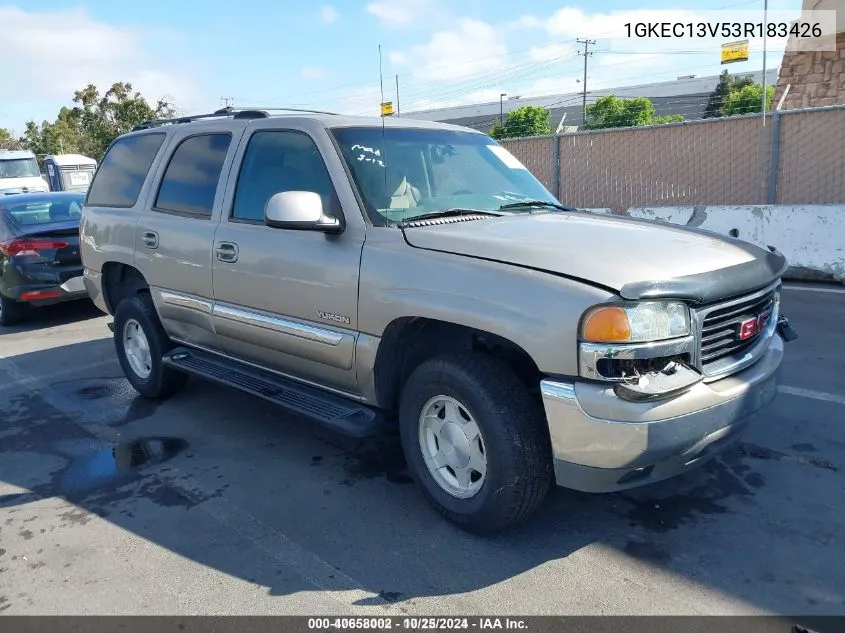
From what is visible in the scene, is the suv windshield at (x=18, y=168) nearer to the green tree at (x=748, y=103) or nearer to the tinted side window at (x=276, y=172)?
the green tree at (x=748, y=103)

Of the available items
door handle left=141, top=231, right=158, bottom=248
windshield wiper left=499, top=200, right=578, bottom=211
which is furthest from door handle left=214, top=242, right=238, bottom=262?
windshield wiper left=499, top=200, right=578, bottom=211

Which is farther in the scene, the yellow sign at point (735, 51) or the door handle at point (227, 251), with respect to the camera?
the yellow sign at point (735, 51)

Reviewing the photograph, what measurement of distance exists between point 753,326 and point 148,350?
426cm

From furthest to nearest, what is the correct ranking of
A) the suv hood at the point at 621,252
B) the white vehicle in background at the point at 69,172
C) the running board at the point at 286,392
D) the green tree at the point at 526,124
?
the green tree at the point at 526,124 < the white vehicle in background at the point at 69,172 < the running board at the point at 286,392 < the suv hood at the point at 621,252

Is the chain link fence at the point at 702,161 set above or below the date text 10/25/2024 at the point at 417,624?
above

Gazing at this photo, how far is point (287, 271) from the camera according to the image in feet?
12.7

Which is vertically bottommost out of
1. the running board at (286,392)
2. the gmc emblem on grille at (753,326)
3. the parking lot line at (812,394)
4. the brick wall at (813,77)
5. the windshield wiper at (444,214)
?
the parking lot line at (812,394)

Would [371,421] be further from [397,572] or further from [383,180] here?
[383,180]

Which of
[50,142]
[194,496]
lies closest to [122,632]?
[194,496]

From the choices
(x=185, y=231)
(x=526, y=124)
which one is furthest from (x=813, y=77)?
(x=526, y=124)

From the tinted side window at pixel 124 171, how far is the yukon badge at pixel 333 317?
2.39m

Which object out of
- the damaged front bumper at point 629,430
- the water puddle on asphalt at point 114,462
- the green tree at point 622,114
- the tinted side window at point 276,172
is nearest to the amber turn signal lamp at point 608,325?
the damaged front bumper at point 629,430

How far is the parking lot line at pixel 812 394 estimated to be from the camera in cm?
471

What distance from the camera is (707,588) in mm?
2811
